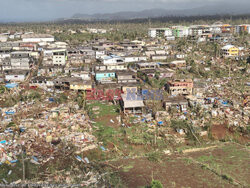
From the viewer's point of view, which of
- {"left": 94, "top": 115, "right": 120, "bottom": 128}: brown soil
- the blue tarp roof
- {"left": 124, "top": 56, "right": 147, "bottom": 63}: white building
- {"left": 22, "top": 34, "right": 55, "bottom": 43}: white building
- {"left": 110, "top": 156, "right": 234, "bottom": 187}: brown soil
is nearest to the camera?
{"left": 110, "top": 156, "right": 234, "bottom": 187}: brown soil

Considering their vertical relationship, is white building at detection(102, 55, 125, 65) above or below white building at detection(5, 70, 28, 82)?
above

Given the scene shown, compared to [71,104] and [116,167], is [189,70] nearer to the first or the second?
[71,104]

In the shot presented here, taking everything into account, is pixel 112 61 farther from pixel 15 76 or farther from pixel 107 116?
pixel 107 116

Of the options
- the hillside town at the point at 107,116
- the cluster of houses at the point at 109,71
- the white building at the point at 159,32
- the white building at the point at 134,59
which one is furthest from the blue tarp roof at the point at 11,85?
the white building at the point at 159,32

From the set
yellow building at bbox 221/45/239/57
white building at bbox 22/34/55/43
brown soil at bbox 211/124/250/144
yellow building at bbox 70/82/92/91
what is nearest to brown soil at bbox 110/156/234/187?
brown soil at bbox 211/124/250/144

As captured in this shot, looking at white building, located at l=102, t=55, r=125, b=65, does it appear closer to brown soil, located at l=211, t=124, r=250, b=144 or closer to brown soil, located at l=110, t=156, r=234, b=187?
brown soil, located at l=211, t=124, r=250, b=144

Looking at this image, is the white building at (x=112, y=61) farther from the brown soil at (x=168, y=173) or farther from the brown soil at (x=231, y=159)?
the brown soil at (x=168, y=173)

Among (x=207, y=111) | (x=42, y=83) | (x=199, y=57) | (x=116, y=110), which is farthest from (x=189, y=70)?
(x=42, y=83)

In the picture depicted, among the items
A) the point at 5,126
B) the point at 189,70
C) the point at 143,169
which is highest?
the point at 189,70

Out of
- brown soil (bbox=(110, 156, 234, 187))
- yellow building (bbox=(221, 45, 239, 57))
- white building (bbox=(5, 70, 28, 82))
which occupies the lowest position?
brown soil (bbox=(110, 156, 234, 187))
